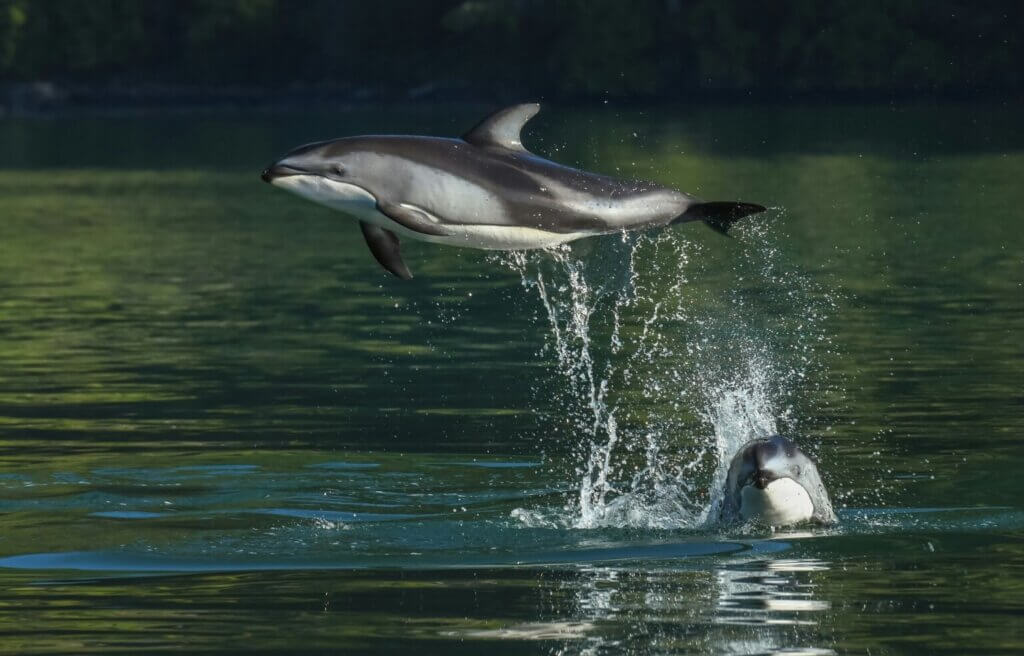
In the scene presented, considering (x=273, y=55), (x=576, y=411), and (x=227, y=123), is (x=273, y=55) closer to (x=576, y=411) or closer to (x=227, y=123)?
(x=227, y=123)

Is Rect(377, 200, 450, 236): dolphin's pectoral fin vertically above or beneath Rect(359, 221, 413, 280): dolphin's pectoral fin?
above

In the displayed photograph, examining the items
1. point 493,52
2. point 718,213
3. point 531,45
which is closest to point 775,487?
point 718,213

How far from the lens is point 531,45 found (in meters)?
96.1

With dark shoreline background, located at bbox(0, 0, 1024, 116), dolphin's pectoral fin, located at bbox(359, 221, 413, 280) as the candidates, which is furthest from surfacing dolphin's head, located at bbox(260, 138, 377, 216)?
dark shoreline background, located at bbox(0, 0, 1024, 116)

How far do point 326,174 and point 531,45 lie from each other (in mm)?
85262

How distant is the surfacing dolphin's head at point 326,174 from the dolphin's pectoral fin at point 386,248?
0.61ft

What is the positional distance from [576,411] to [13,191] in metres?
34.2

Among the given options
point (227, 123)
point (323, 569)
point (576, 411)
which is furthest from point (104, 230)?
point (227, 123)

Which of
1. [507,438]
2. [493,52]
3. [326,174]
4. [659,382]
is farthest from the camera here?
[493,52]

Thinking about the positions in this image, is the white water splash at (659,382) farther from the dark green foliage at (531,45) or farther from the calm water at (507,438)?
the dark green foliage at (531,45)

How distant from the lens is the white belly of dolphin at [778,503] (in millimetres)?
14117

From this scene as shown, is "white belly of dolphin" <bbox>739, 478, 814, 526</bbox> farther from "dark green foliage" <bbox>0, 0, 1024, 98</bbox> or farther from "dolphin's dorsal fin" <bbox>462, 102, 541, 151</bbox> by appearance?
"dark green foliage" <bbox>0, 0, 1024, 98</bbox>

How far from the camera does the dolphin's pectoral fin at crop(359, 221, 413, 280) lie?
11.7m

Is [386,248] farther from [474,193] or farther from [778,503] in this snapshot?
[778,503]
